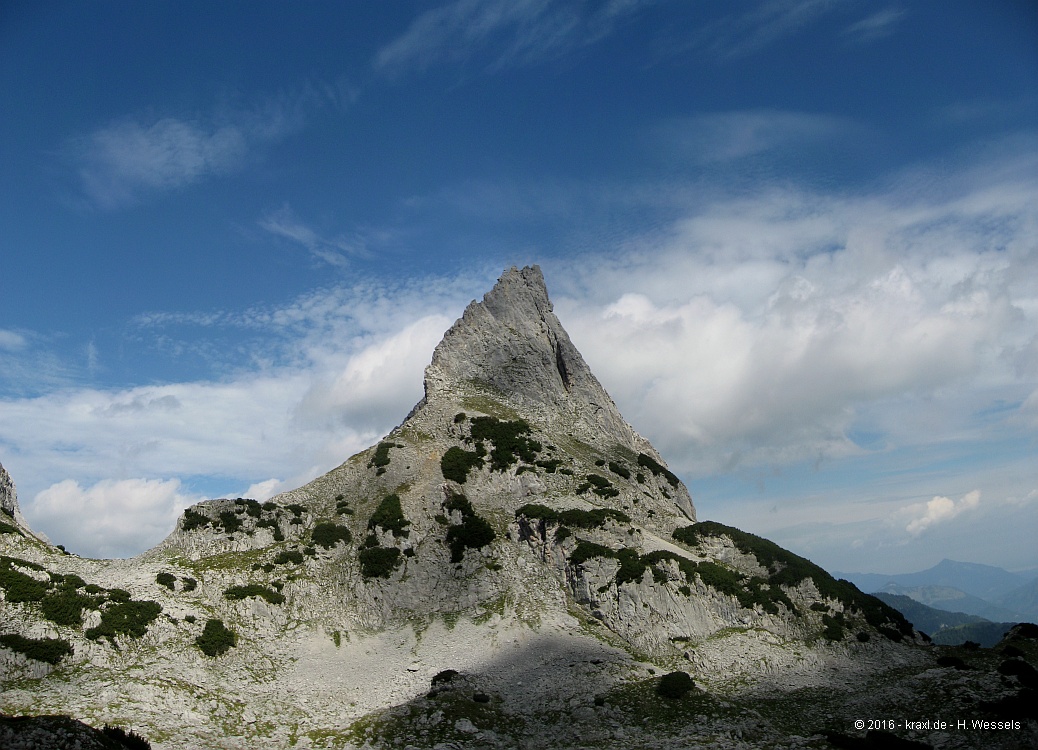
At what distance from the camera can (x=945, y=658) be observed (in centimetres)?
4919

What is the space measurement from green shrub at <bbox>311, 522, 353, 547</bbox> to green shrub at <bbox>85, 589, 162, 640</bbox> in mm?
18107

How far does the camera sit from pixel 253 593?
57.9 m

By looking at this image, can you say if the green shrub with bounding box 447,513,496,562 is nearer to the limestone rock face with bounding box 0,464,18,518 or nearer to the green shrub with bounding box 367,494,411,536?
the green shrub with bounding box 367,494,411,536

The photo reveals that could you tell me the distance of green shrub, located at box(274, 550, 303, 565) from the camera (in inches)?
2515

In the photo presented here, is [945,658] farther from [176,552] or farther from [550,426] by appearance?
[176,552]

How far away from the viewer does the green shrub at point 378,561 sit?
6372 centimetres

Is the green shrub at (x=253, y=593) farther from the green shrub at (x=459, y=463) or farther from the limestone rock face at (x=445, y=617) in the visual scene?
the green shrub at (x=459, y=463)

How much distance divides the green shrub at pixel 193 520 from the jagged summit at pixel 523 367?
1385 inches

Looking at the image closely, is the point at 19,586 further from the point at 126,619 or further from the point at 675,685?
the point at 675,685

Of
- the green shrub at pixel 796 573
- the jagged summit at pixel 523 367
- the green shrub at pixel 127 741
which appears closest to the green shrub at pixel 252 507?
the jagged summit at pixel 523 367

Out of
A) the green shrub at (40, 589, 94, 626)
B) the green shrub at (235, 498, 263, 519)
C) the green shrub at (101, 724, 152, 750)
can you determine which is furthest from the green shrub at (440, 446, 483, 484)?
the green shrub at (101, 724, 152, 750)

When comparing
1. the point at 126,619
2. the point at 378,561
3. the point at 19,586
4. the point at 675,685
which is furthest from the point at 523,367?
the point at 19,586

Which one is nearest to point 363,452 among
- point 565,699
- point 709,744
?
point 565,699

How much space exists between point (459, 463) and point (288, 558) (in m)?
23.0
